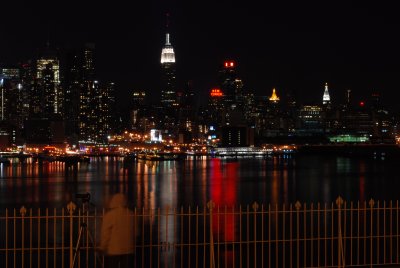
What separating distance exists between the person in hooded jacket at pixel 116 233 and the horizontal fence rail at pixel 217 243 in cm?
40

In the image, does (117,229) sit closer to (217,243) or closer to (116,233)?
(116,233)

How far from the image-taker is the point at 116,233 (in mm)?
7621

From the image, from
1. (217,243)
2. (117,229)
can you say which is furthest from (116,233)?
(217,243)

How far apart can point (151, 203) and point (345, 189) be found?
16.8 m

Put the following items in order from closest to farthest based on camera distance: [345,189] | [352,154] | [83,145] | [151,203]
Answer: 1. [151,203]
2. [345,189]
3. [352,154]
4. [83,145]

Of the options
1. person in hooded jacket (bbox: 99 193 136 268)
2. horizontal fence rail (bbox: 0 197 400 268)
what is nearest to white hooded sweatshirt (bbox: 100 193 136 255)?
person in hooded jacket (bbox: 99 193 136 268)

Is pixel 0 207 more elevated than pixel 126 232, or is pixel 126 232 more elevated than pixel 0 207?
pixel 126 232

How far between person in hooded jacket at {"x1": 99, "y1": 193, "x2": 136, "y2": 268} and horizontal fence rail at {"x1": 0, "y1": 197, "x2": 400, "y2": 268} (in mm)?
401

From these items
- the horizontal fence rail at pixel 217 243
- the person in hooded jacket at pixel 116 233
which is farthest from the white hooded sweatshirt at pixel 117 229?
the horizontal fence rail at pixel 217 243

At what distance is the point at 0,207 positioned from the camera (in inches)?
1492

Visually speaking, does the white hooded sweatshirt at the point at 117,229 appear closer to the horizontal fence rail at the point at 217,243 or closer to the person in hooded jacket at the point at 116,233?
the person in hooded jacket at the point at 116,233

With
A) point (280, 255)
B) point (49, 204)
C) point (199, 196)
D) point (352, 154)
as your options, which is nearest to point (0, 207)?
point (49, 204)

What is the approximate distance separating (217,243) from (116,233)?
6625 mm

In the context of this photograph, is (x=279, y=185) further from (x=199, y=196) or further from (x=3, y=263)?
(x=3, y=263)
